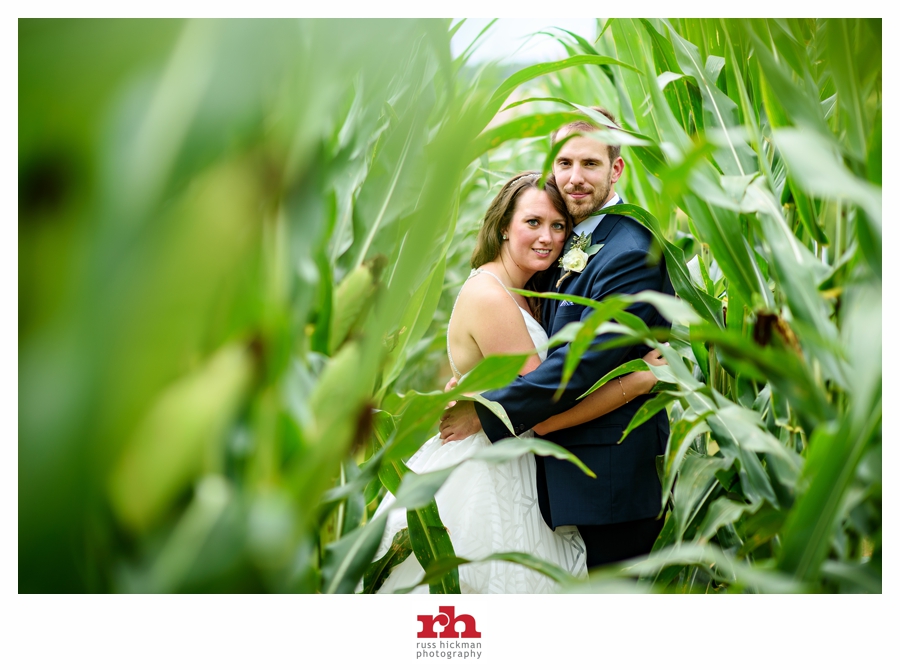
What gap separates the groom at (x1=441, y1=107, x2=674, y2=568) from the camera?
872mm

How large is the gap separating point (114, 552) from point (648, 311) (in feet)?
2.53

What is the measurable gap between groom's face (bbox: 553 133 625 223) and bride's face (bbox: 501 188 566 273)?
0.04 meters

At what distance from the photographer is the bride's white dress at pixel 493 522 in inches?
32.5

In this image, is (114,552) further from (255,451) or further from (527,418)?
(527,418)

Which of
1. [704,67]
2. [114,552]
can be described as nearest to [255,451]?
[114,552]

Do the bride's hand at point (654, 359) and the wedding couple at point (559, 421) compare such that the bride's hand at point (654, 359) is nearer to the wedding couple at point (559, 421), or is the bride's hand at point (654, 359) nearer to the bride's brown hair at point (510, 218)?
the wedding couple at point (559, 421)

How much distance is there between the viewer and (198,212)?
9.8 inches

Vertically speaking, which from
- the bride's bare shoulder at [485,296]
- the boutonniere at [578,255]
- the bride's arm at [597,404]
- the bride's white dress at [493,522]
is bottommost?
the bride's white dress at [493,522]

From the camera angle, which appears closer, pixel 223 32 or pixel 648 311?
pixel 223 32

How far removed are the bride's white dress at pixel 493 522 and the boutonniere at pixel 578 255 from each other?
148 millimetres

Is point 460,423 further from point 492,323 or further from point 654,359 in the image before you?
point 654,359
